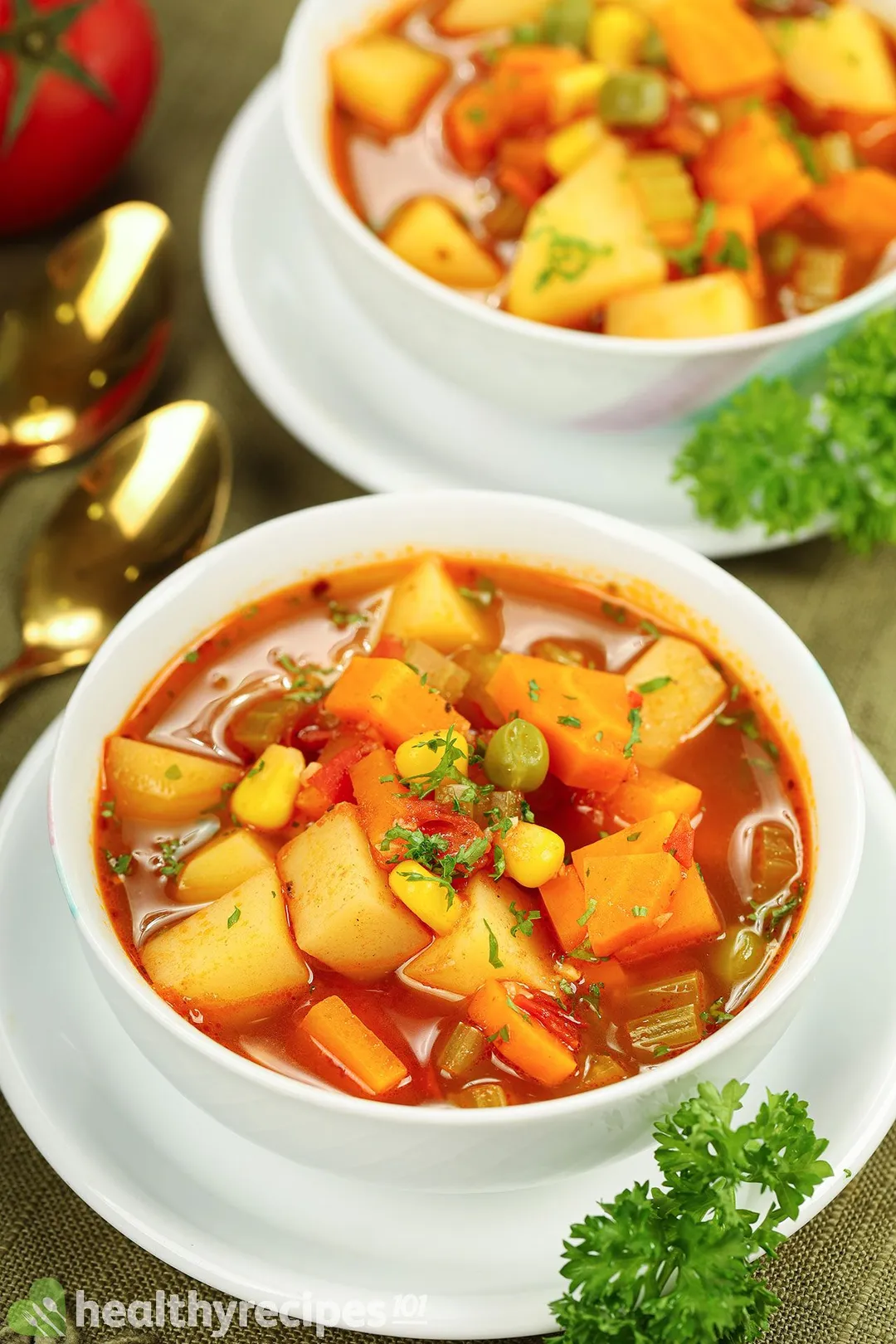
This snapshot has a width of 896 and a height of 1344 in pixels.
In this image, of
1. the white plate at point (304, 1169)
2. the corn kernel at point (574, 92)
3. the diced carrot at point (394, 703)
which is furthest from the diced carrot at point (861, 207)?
the diced carrot at point (394, 703)

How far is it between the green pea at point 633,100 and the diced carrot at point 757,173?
18 centimetres

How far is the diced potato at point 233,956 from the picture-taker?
2.51 meters

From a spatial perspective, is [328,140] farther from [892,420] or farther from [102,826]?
[102,826]

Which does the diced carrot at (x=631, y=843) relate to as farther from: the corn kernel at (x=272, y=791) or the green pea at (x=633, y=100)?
the green pea at (x=633, y=100)

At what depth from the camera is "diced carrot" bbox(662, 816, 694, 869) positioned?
102 inches

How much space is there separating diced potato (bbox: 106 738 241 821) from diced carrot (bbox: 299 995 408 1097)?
48cm

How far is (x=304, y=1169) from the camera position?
2.57m

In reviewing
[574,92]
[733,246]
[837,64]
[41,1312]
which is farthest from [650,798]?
[837,64]

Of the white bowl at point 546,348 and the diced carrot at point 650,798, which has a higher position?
the white bowl at point 546,348

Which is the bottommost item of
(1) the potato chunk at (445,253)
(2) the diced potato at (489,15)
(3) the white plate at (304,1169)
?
(3) the white plate at (304,1169)

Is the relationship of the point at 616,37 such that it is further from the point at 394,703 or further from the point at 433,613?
the point at 394,703

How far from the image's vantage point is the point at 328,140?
402cm

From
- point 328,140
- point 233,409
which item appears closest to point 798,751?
point 233,409

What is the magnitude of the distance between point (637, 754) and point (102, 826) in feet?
3.27
